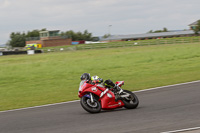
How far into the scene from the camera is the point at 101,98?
29.8 ft

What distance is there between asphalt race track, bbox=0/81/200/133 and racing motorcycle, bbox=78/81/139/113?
0.19m

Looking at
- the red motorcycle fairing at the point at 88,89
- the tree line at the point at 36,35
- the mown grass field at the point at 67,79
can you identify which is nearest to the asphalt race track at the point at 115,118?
the red motorcycle fairing at the point at 88,89

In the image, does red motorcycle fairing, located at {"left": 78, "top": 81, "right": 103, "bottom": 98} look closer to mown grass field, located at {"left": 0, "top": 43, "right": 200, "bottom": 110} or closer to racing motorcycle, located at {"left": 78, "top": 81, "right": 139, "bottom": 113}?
racing motorcycle, located at {"left": 78, "top": 81, "right": 139, "bottom": 113}

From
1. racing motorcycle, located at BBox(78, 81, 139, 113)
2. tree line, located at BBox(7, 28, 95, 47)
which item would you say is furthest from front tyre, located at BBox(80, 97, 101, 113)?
tree line, located at BBox(7, 28, 95, 47)

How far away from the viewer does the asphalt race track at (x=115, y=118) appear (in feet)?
23.4

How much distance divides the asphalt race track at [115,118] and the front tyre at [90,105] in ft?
0.50

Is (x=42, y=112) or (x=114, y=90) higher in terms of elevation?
(x=114, y=90)

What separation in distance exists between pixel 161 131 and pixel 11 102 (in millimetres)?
8654

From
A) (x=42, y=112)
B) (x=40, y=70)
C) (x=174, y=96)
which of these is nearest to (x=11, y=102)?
(x=42, y=112)

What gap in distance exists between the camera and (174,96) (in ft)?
36.9

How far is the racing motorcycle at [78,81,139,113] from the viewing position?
8.93 meters

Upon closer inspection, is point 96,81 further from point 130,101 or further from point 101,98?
point 130,101

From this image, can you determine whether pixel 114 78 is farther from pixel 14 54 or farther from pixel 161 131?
pixel 14 54

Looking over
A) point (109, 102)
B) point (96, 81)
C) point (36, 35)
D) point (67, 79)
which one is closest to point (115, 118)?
point (109, 102)
